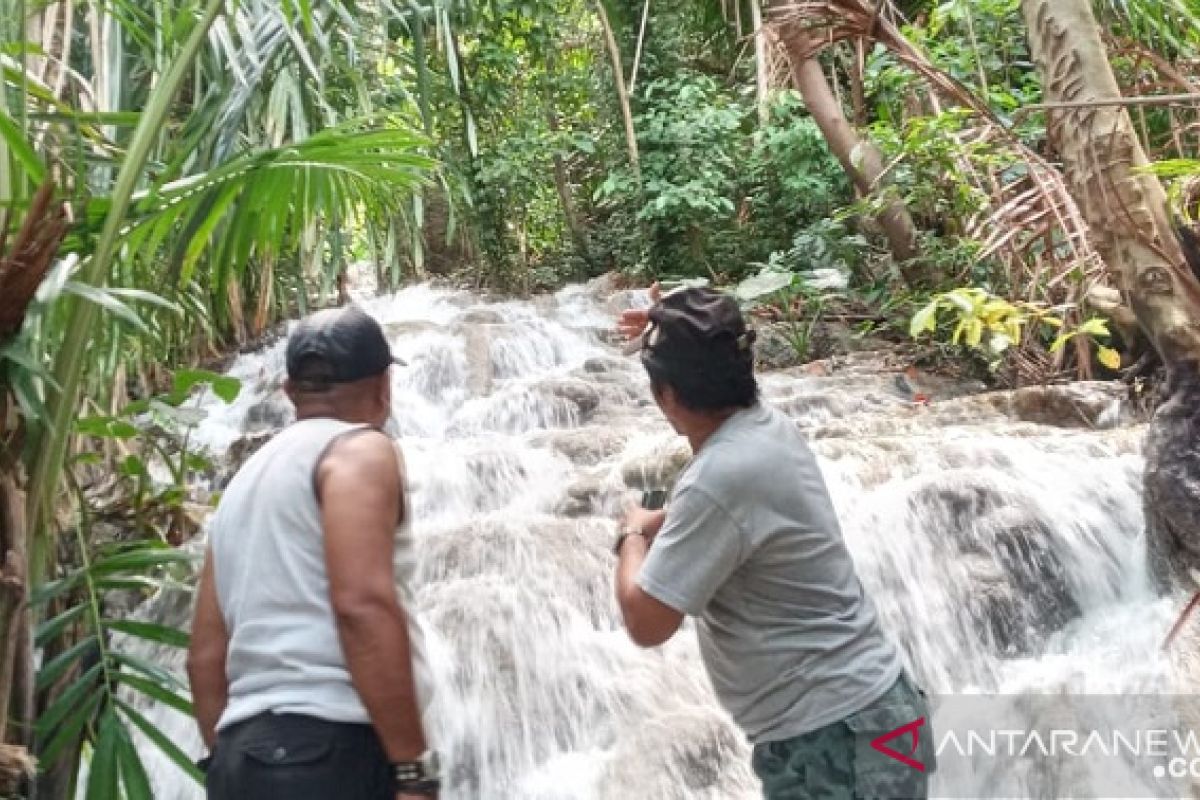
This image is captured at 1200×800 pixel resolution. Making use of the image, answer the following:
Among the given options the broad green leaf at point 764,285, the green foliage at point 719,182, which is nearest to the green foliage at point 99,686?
the broad green leaf at point 764,285

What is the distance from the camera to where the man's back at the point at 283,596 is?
1.42 meters

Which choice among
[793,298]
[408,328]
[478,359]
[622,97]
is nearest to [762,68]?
[622,97]

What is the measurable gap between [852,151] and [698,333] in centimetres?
650

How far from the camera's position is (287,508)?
1.47m

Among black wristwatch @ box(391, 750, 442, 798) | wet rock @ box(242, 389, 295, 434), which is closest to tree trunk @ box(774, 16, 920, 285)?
wet rock @ box(242, 389, 295, 434)

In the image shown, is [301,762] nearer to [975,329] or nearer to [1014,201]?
[975,329]

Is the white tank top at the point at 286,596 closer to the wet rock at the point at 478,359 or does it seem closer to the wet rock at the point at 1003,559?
the wet rock at the point at 1003,559

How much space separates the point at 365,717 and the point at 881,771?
71cm

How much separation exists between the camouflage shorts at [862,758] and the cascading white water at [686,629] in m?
1.54

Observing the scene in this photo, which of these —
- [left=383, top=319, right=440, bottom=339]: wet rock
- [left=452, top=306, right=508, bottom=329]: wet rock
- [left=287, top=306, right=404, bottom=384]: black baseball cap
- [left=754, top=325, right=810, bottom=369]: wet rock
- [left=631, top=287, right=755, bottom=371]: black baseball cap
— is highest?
[left=452, top=306, right=508, bottom=329]: wet rock

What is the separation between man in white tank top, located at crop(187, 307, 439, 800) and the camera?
4.61ft

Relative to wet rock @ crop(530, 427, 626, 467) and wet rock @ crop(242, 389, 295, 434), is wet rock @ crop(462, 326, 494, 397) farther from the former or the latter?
wet rock @ crop(530, 427, 626, 467)

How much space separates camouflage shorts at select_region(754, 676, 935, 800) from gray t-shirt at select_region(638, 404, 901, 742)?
0.02 m

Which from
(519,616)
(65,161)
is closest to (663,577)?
(65,161)
